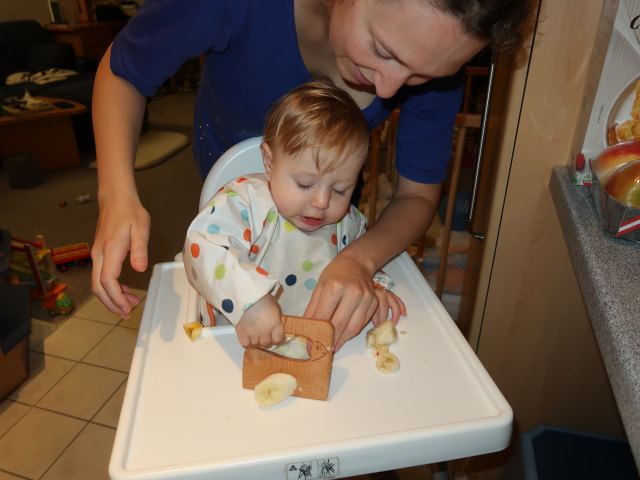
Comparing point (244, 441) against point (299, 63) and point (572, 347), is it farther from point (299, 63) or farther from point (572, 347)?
point (572, 347)

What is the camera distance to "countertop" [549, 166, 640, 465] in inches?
→ 20.5

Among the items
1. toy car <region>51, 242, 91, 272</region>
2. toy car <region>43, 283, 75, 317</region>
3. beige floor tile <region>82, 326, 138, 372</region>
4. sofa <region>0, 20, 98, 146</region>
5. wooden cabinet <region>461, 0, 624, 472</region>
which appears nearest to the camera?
wooden cabinet <region>461, 0, 624, 472</region>

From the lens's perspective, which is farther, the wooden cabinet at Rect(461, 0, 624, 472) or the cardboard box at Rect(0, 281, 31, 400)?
the cardboard box at Rect(0, 281, 31, 400)

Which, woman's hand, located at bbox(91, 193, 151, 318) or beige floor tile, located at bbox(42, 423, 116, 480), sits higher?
woman's hand, located at bbox(91, 193, 151, 318)

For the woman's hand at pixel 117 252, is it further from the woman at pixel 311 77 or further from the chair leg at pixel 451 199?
the chair leg at pixel 451 199

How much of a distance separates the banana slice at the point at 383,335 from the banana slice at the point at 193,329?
0.82ft

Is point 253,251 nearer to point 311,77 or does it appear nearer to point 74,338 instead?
point 311,77

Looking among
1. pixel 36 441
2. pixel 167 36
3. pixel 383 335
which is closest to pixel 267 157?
pixel 167 36

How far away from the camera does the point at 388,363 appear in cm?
69

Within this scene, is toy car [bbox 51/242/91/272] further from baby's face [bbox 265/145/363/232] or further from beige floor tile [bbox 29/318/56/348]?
baby's face [bbox 265/145/363/232]

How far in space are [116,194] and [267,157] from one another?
253 mm

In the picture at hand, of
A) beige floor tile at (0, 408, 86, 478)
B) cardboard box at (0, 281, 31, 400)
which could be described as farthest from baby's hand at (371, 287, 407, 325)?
cardboard box at (0, 281, 31, 400)

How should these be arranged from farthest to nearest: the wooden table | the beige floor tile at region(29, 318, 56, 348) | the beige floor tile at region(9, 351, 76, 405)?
the wooden table
the beige floor tile at region(29, 318, 56, 348)
the beige floor tile at region(9, 351, 76, 405)

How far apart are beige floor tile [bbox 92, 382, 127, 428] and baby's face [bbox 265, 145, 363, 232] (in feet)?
3.92
